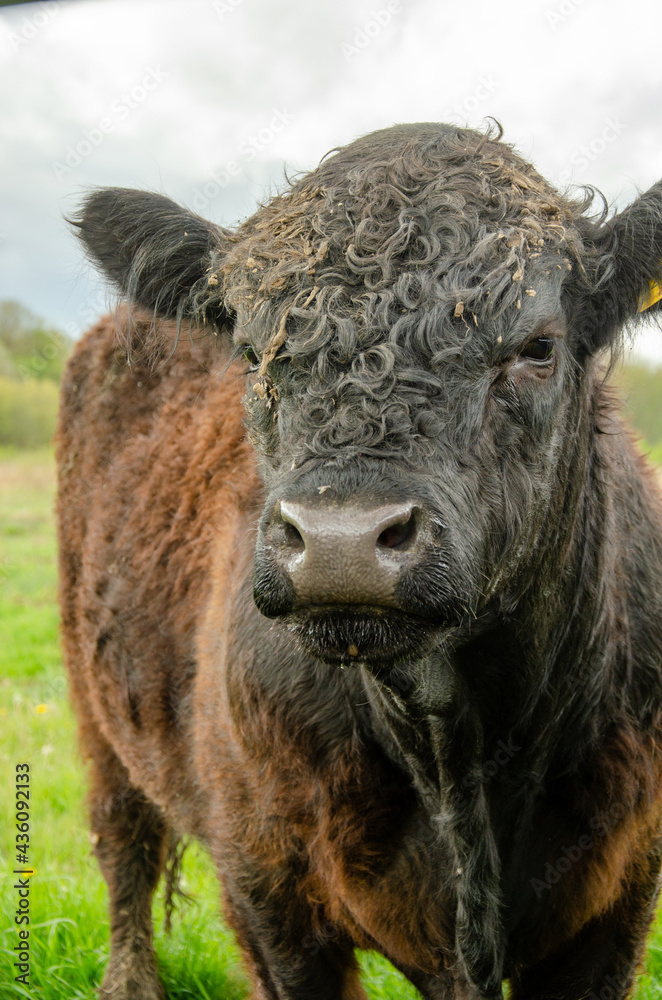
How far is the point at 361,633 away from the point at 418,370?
0.61m

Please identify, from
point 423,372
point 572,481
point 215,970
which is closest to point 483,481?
point 423,372

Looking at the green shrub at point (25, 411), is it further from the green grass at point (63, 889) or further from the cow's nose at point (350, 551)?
the cow's nose at point (350, 551)

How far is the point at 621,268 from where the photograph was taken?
2.81 metres

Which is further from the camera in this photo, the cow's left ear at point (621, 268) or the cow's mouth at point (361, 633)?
the cow's left ear at point (621, 268)

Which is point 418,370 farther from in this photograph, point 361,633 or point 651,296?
point 651,296

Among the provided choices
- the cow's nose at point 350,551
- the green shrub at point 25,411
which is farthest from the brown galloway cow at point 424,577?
the green shrub at point 25,411

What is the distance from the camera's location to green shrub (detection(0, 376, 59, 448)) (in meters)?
26.4

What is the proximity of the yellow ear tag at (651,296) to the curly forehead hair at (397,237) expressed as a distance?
28 cm

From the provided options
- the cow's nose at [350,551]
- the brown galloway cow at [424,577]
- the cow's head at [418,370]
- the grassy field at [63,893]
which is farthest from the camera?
the grassy field at [63,893]

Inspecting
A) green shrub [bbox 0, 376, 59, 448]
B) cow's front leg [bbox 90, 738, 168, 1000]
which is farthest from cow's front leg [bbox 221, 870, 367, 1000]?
green shrub [bbox 0, 376, 59, 448]

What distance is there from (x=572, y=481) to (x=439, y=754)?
2.82 feet

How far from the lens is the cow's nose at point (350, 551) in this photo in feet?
6.26

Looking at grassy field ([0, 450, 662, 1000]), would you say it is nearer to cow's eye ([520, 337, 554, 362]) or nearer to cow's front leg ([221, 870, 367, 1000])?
cow's front leg ([221, 870, 367, 1000])

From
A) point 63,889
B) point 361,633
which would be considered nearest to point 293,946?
point 361,633
